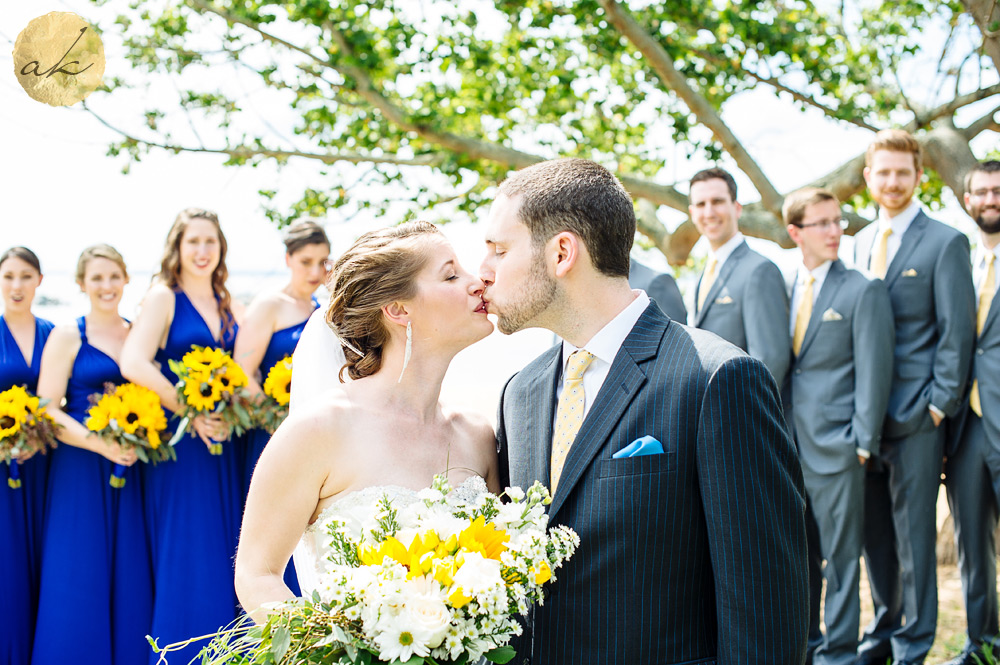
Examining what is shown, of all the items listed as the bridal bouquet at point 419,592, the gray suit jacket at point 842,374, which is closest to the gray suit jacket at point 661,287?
the gray suit jacket at point 842,374

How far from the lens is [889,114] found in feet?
31.5

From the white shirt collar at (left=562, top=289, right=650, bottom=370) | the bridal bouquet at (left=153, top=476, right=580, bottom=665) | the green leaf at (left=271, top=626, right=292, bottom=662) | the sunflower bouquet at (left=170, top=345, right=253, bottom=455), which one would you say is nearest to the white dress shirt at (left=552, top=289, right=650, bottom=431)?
the white shirt collar at (left=562, top=289, right=650, bottom=370)

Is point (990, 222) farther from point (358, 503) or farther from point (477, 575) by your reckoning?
point (477, 575)

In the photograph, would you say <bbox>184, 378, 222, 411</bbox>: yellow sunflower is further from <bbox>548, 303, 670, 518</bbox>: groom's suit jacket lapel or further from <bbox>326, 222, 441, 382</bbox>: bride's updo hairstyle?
<bbox>548, 303, 670, 518</bbox>: groom's suit jacket lapel

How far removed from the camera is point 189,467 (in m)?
5.30

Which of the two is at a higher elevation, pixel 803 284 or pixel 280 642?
pixel 803 284

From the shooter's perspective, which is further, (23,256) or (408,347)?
(23,256)

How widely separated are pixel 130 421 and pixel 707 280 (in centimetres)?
364

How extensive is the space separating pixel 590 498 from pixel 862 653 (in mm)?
3839

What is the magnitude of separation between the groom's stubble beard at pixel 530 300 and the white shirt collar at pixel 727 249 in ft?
11.4

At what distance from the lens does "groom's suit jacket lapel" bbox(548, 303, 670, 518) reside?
2.22 meters

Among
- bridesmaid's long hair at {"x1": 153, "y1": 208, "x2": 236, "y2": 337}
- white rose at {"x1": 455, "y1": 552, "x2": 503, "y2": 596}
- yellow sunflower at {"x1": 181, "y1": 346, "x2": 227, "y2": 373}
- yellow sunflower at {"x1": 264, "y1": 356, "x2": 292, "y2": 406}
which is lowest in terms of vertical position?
white rose at {"x1": 455, "y1": 552, "x2": 503, "y2": 596}

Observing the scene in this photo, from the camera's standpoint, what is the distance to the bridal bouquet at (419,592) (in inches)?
74.8

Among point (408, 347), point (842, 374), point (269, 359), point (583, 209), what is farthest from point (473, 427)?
point (842, 374)
